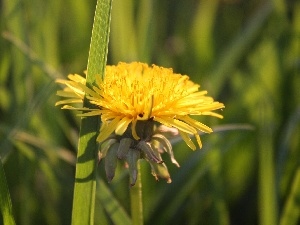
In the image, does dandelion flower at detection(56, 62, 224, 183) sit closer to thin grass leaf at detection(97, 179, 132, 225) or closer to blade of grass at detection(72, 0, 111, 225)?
blade of grass at detection(72, 0, 111, 225)

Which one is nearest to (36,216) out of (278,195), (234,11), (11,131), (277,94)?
(11,131)

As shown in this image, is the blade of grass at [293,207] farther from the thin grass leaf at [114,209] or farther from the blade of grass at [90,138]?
the blade of grass at [90,138]

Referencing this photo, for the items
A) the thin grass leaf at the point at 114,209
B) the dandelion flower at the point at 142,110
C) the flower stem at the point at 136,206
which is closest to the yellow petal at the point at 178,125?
the dandelion flower at the point at 142,110

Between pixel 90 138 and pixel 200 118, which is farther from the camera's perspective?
pixel 200 118

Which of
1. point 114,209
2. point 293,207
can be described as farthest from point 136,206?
point 293,207

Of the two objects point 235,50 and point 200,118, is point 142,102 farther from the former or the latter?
point 235,50

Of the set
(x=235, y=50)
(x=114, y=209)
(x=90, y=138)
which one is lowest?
(x=114, y=209)
